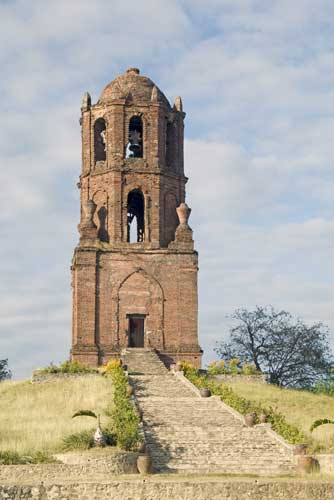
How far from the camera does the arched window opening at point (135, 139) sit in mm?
46156

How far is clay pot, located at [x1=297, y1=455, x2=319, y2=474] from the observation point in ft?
77.9

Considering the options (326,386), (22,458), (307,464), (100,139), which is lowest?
(307,464)

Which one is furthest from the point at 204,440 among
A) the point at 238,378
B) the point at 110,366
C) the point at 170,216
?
the point at 170,216

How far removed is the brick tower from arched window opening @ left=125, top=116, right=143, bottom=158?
0.06 metres

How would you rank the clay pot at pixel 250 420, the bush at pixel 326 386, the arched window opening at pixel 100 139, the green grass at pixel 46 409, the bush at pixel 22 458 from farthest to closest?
the arched window opening at pixel 100 139
the bush at pixel 326 386
the clay pot at pixel 250 420
the green grass at pixel 46 409
the bush at pixel 22 458

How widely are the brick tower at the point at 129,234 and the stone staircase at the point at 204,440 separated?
912 centimetres

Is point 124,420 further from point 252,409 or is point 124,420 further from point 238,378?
point 238,378

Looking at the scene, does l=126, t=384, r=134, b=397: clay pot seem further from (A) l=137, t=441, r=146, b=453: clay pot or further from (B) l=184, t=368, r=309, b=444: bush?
(A) l=137, t=441, r=146, b=453: clay pot

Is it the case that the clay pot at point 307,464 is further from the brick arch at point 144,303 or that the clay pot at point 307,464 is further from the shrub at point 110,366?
the brick arch at point 144,303

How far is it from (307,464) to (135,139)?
25.4 m

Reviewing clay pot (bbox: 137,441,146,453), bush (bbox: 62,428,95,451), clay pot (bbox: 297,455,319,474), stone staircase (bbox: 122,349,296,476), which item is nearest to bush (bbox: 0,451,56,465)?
bush (bbox: 62,428,95,451)

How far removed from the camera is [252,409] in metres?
30.2

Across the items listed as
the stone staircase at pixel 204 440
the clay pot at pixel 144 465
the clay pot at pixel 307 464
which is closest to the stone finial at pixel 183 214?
the stone staircase at pixel 204 440

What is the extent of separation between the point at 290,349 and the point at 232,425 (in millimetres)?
23434
